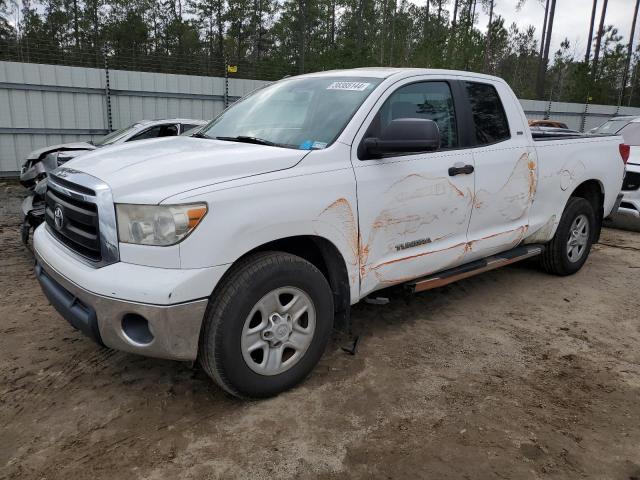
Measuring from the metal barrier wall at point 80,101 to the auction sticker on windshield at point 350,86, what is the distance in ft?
34.4

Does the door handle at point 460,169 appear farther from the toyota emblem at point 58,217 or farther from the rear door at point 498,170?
the toyota emblem at point 58,217

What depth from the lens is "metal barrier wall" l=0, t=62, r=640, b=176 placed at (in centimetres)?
1145

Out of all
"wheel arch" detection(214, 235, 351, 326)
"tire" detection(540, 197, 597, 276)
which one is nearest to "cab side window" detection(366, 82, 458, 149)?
"wheel arch" detection(214, 235, 351, 326)

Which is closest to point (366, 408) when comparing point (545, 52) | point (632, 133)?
point (632, 133)

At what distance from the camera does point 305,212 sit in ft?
9.30

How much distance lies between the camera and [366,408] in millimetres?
2877

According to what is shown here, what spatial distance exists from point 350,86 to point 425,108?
61 centimetres

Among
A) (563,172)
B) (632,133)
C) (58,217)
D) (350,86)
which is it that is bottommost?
(58,217)

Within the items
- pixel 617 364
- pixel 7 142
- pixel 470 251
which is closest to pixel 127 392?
pixel 470 251

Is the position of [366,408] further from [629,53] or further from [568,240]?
[629,53]

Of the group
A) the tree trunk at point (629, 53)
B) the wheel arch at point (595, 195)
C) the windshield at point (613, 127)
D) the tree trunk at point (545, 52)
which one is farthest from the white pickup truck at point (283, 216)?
the tree trunk at point (629, 53)

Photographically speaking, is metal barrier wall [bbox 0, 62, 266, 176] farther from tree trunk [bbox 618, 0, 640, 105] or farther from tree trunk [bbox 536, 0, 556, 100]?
tree trunk [bbox 618, 0, 640, 105]

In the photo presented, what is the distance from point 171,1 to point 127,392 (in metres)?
43.4

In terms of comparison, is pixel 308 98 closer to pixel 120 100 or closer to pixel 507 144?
pixel 507 144
